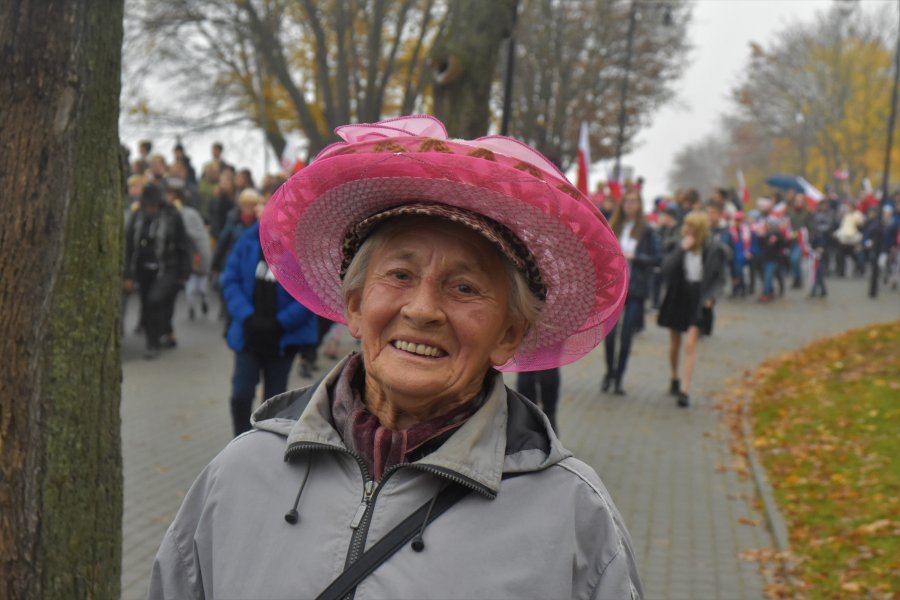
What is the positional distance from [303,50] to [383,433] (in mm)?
25266

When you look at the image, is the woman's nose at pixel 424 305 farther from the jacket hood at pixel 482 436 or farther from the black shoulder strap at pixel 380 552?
the black shoulder strap at pixel 380 552

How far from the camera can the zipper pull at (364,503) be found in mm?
2104

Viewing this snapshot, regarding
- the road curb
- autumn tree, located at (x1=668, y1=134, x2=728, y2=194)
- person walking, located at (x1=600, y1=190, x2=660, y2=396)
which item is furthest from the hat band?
autumn tree, located at (x1=668, y1=134, x2=728, y2=194)

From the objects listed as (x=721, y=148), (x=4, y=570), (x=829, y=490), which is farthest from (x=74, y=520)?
(x=721, y=148)

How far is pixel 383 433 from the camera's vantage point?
227 cm

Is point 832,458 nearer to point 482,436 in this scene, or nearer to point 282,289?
point 282,289

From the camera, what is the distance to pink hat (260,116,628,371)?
2203 millimetres

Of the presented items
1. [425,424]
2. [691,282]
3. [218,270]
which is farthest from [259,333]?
[218,270]

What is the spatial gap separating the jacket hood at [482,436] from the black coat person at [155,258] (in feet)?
39.5

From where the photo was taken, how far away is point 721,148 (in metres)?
116

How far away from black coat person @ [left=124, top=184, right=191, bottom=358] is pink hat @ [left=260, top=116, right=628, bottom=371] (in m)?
11.7

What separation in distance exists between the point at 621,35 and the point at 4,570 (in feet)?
120

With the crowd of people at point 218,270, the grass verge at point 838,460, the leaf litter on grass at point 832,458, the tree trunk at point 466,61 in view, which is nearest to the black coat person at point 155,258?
the crowd of people at point 218,270

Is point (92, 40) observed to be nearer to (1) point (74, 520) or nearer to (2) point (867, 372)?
(1) point (74, 520)
